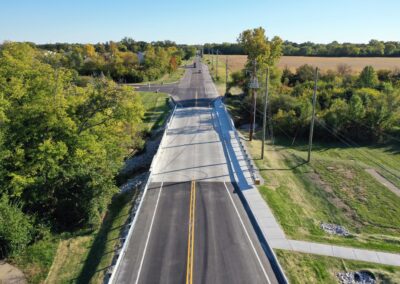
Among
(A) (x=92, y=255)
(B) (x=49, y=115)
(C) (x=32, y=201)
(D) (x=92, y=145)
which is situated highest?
(B) (x=49, y=115)

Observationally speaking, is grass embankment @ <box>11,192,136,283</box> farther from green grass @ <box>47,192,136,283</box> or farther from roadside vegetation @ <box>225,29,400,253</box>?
roadside vegetation @ <box>225,29,400,253</box>

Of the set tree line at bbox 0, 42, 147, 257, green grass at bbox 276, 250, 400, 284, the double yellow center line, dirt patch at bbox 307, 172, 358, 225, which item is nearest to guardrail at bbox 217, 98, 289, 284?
green grass at bbox 276, 250, 400, 284

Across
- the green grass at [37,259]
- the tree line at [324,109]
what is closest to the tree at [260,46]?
the tree line at [324,109]

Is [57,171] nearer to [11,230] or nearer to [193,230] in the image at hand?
[11,230]

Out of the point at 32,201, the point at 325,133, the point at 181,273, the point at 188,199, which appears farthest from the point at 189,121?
the point at 181,273

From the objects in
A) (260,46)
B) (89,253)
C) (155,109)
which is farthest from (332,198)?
(155,109)

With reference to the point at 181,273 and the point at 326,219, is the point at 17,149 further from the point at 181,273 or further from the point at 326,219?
the point at 326,219
